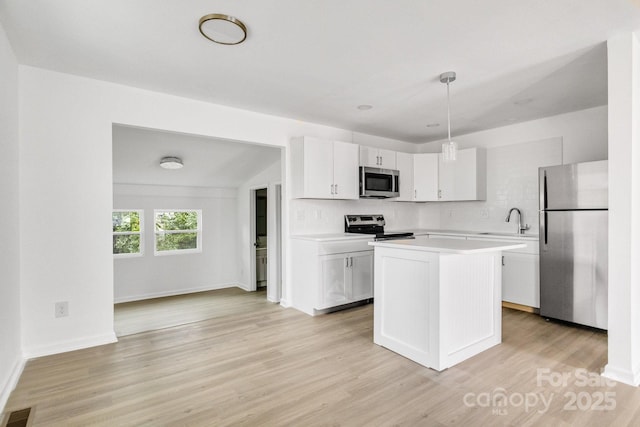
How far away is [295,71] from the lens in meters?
2.84

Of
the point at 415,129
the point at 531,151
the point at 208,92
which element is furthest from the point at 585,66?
the point at 208,92

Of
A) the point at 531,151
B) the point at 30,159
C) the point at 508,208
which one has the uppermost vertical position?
the point at 531,151

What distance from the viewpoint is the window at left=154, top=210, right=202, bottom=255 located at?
17.6ft

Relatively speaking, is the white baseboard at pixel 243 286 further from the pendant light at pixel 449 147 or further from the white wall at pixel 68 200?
the pendant light at pixel 449 147

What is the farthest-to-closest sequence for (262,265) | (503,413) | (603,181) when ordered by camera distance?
(262,265) → (603,181) → (503,413)

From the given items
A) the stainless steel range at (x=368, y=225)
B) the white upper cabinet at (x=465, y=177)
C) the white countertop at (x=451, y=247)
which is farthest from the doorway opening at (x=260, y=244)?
the white countertop at (x=451, y=247)

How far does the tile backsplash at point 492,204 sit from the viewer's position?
434 centimetres

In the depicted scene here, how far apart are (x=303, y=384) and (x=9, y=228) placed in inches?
91.6

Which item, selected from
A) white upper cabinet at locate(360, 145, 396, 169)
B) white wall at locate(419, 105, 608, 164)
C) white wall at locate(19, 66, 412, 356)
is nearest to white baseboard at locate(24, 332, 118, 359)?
white wall at locate(19, 66, 412, 356)

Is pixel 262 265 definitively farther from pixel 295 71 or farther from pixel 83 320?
pixel 295 71

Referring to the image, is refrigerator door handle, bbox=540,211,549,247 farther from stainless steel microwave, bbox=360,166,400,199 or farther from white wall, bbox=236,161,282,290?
white wall, bbox=236,161,282,290

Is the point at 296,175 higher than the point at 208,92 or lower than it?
lower

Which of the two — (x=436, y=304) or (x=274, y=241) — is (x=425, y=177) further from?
(x=436, y=304)

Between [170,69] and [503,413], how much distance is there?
343 cm
